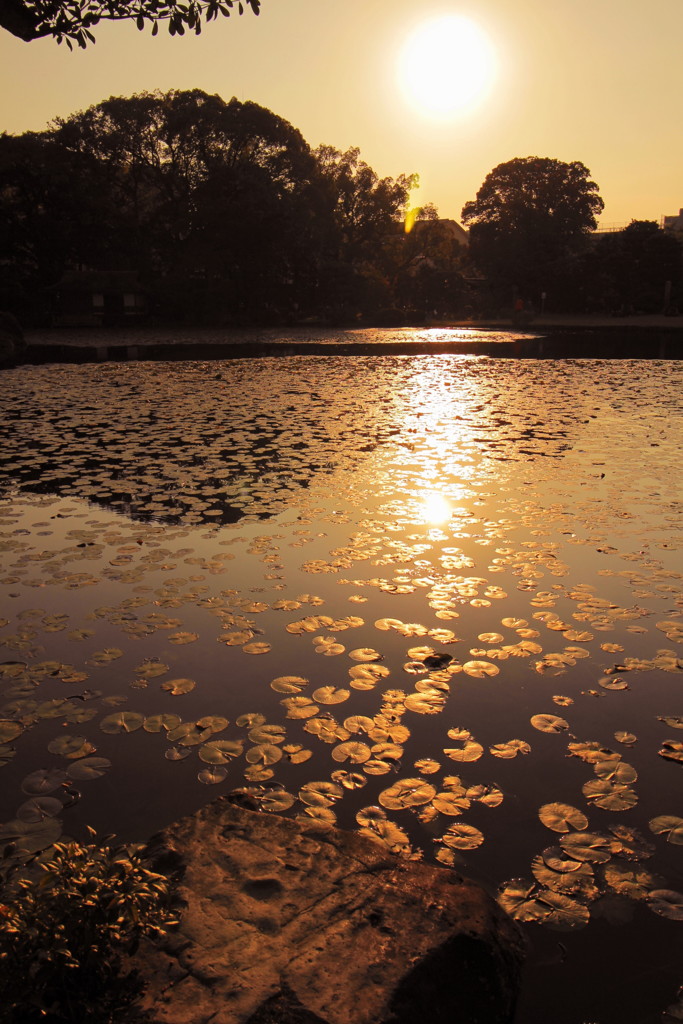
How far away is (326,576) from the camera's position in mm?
5023

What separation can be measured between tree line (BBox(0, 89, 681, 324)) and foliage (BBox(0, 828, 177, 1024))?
1536 inches

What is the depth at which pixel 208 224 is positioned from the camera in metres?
39.6

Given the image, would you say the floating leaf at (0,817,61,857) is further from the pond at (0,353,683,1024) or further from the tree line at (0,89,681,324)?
the tree line at (0,89,681,324)

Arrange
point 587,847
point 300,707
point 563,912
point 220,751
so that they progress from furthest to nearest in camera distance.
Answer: point 300,707 → point 220,751 → point 587,847 → point 563,912

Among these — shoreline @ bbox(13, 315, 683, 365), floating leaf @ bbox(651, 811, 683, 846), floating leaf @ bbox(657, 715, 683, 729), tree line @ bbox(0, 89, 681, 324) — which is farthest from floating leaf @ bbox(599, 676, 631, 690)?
tree line @ bbox(0, 89, 681, 324)

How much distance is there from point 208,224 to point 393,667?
40.2m

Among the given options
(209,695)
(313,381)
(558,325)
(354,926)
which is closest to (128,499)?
(209,695)

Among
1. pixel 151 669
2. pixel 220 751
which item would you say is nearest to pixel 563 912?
pixel 220 751

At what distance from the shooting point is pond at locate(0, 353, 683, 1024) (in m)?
2.48

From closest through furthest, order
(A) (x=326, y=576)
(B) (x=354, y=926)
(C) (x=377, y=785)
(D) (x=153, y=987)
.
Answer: (D) (x=153, y=987) → (B) (x=354, y=926) → (C) (x=377, y=785) → (A) (x=326, y=576)

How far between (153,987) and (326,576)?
3.43 meters

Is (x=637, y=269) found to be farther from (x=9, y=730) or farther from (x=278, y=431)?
(x=9, y=730)

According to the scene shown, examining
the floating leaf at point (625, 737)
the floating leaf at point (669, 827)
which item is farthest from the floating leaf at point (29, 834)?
the floating leaf at point (625, 737)

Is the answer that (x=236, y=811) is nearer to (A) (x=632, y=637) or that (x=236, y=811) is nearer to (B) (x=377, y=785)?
(B) (x=377, y=785)
